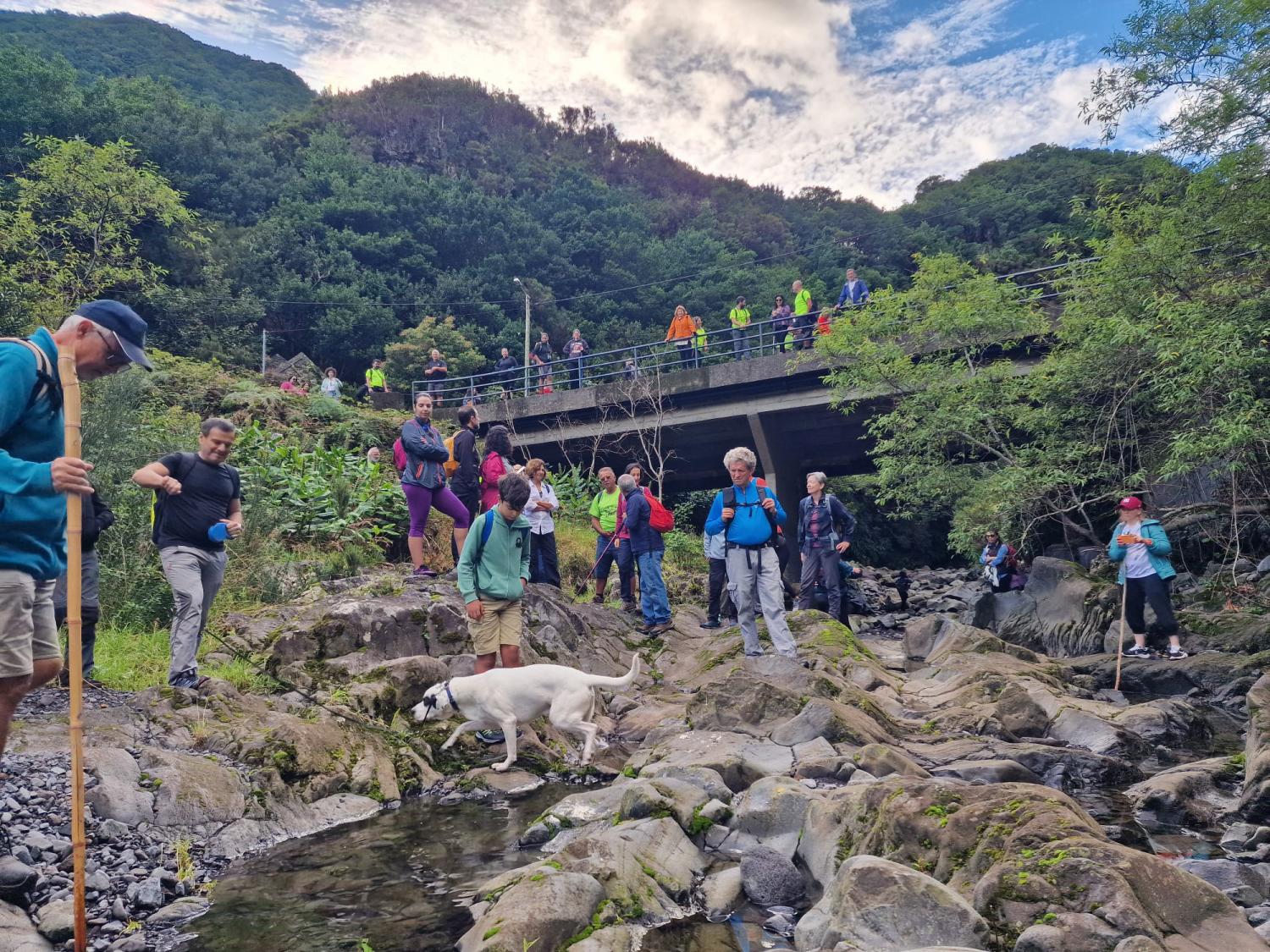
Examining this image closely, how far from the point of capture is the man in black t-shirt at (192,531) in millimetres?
6160

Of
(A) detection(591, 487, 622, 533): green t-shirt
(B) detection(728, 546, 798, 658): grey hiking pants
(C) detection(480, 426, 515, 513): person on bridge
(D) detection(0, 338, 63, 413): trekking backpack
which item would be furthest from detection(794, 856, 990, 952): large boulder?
(A) detection(591, 487, 622, 533): green t-shirt

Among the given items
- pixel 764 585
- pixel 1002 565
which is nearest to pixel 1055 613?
pixel 1002 565

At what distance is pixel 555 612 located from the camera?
9836 mm

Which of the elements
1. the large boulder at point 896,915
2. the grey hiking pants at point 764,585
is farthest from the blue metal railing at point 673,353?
the large boulder at point 896,915

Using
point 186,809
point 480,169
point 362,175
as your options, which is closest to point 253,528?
point 186,809

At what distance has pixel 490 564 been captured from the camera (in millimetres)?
6863

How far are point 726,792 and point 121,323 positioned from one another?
3.91 meters

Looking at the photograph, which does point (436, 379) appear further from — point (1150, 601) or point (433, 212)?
point (1150, 601)

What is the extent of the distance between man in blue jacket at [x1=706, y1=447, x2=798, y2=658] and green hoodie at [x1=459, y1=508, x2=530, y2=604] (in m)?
2.24

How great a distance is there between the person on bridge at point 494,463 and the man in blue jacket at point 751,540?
2.63 metres

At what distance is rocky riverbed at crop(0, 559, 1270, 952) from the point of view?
3230 mm

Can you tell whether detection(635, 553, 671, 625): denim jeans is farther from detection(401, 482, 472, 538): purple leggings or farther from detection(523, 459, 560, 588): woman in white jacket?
detection(401, 482, 472, 538): purple leggings

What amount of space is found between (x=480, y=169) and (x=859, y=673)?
168ft

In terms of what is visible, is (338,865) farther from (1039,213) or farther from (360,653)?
(1039,213)
